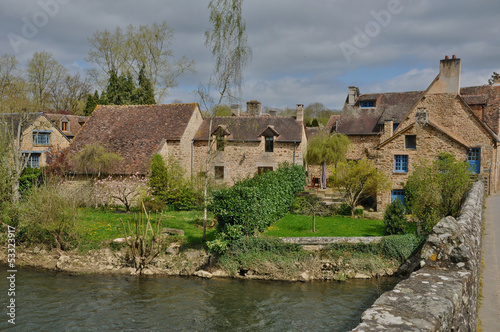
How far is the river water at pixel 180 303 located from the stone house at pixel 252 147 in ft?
51.9

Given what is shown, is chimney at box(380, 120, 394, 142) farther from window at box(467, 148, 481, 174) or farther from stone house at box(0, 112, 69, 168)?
stone house at box(0, 112, 69, 168)

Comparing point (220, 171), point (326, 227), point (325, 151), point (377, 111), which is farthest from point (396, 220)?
point (377, 111)

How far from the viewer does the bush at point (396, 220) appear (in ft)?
62.4

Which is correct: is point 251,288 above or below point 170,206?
below

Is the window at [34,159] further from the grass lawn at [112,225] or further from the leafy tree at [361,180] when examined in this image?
the leafy tree at [361,180]

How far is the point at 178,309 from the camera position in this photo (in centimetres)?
1411

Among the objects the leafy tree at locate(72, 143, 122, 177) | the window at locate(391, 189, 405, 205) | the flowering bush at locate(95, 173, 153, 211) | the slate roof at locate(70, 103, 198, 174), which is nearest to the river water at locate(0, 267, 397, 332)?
the flowering bush at locate(95, 173, 153, 211)

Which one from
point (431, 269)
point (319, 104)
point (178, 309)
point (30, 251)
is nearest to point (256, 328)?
point (178, 309)

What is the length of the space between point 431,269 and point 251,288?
37.2 feet

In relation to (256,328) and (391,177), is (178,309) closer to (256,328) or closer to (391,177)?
(256,328)

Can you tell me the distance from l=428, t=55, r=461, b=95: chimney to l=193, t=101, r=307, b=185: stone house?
10.3 metres

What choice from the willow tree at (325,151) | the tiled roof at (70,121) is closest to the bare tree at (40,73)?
the tiled roof at (70,121)

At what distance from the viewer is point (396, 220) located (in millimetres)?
19172

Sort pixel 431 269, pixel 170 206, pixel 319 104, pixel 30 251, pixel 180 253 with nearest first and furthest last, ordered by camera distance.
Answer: pixel 431 269, pixel 180 253, pixel 30 251, pixel 170 206, pixel 319 104
